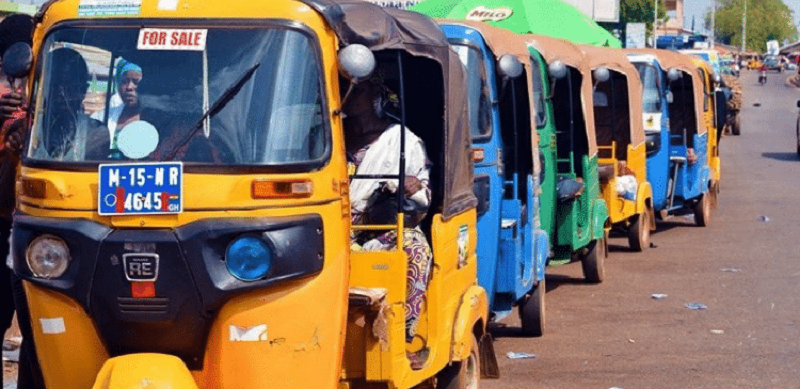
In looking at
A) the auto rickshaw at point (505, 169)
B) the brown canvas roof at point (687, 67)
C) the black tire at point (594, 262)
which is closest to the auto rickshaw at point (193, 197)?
the auto rickshaw at point (505, 169)

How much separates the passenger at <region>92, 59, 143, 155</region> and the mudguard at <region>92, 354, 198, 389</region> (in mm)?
848

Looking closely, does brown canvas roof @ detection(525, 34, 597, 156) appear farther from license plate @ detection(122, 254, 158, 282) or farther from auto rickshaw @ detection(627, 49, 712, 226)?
license plate @ detection(122, 254, 158, 282)

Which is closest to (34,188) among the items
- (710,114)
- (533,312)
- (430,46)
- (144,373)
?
(144,373)

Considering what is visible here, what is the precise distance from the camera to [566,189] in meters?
12.6

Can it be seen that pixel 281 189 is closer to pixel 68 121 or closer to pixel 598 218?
pixel 68 121

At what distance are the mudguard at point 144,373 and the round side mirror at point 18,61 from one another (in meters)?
1.28

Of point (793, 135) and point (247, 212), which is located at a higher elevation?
point (247, 212)

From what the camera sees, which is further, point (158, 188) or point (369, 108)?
point (369, 108)

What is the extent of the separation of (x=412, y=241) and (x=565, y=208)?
5.93 metres

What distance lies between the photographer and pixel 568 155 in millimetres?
13398

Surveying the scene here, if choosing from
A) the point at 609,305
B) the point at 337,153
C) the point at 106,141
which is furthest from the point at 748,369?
the point at 106,141

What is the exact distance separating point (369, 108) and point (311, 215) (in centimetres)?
156

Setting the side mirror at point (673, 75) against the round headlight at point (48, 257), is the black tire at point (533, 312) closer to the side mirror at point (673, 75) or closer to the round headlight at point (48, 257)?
the round headlight at point (48, 257)

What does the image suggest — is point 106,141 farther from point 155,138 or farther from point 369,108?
point 369,108
